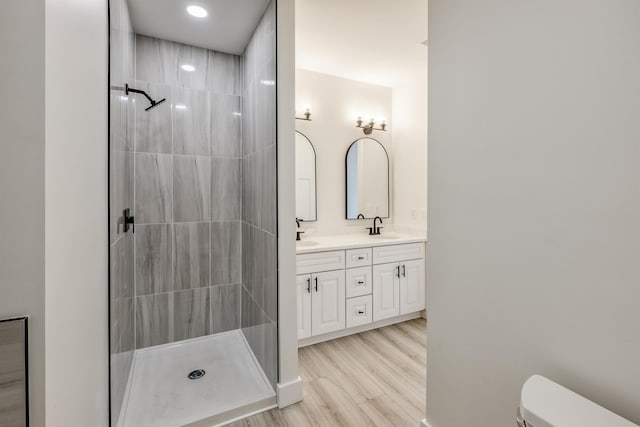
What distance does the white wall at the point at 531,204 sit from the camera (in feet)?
2.67

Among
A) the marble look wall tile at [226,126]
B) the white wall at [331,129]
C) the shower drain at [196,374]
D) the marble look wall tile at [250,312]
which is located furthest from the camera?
the white wall at [331,129]

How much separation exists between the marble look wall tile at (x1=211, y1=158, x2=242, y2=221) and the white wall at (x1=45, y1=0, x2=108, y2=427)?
1.34m

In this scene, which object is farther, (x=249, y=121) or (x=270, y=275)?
(x=249, y=121)

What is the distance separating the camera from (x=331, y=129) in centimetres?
337

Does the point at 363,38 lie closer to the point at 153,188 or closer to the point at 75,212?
the point at 153,188

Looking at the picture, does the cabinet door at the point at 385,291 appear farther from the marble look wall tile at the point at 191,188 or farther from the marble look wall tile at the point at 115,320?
the marble look wall tile at the point at 115,320

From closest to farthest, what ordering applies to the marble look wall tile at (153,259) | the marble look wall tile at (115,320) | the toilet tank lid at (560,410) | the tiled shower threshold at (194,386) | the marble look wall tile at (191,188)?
the toilet tank lid at (560,410) < the marble look wall tile at (115,320) < the tiled shower threshold at (194,386) < the marble look wall tile at (153,259) < the marble look wall tile at (191,188)

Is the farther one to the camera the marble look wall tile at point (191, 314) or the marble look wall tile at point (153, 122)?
the marble look wall tile at point (191, 314)

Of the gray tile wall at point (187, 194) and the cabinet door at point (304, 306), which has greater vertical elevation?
the gray tile wall at point (187, 194)

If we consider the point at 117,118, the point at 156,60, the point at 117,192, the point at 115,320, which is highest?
the point at 156,60

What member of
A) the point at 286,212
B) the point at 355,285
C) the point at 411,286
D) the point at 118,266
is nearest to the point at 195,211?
the point at 118,266

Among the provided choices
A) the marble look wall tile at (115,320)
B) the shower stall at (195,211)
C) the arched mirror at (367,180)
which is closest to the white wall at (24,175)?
the marble look wall tile at (115,320)

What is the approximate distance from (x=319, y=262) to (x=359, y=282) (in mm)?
480

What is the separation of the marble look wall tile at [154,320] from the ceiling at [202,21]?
82.5 inches
